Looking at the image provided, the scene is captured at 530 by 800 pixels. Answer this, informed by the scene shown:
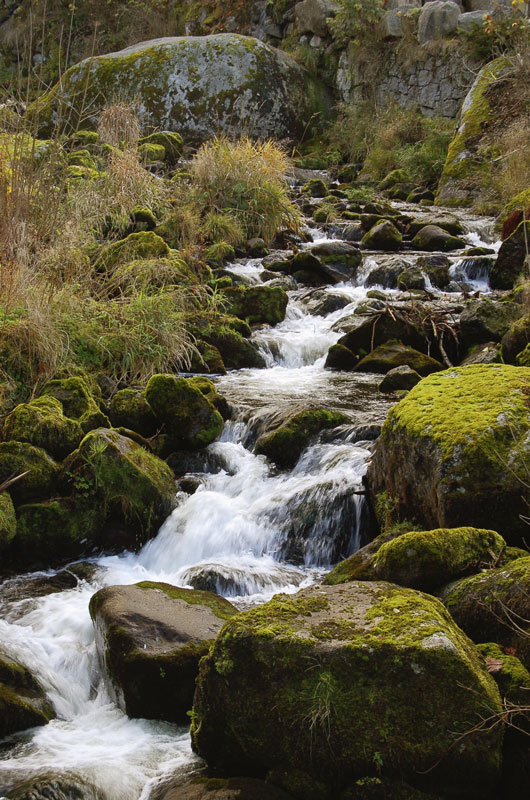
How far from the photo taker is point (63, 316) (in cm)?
634

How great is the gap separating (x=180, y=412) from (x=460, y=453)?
8.88ft

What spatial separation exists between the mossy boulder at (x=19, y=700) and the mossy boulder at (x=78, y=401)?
2.31 metres

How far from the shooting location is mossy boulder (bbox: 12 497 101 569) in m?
4.56

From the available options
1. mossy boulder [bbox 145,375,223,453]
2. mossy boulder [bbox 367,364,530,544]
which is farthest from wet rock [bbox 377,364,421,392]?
mossy boulder [bbox 367,364,530,544]

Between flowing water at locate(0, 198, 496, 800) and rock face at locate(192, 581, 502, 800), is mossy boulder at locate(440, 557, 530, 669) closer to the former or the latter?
rock face at locate(192, 581, 502, 800)

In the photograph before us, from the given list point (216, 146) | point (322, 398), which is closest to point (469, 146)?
point (216, 146)

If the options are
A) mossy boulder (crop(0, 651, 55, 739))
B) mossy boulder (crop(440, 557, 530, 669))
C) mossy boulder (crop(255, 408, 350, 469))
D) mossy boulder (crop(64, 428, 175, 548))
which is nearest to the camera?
mossy boulder (crop(440, 557, 530, 669))

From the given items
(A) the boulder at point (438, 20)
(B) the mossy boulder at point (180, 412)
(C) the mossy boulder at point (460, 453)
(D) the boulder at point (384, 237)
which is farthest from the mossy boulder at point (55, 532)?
(A) the boulder at point (438, 20)

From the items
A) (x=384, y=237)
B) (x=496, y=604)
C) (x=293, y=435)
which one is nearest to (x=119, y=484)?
(x=293, y=435)

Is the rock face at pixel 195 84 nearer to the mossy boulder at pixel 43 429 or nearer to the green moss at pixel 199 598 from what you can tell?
the mossy boulder at pixel 43 429

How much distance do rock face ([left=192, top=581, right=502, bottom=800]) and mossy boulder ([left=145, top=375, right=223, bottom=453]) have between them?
3.30m

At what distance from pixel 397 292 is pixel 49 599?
7.11m

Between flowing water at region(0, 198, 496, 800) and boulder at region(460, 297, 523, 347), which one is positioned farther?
boulder at region(460, 297, 523, 347)

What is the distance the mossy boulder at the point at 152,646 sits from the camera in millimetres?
3150
